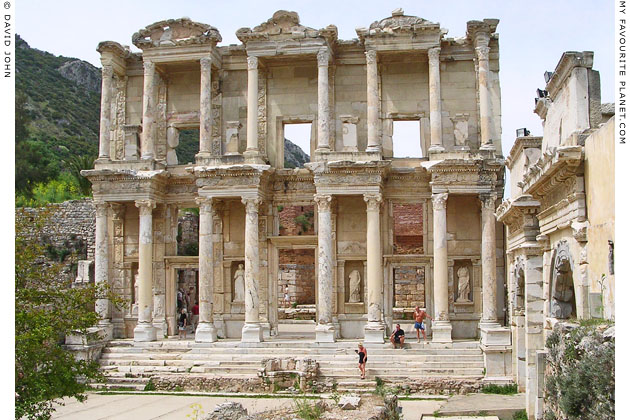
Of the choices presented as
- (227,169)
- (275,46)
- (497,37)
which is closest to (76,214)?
(227,169)

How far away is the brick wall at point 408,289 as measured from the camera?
34.2 metres

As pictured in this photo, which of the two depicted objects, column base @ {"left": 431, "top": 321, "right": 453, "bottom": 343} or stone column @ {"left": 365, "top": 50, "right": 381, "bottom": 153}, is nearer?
column base @ {"left": 431, "top": 321, "right": 453, "bottom": 343}

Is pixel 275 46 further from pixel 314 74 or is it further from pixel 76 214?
pixel 76 214

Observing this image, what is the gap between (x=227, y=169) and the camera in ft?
78.5

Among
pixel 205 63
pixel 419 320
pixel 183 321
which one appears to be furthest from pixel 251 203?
pixel 183 321

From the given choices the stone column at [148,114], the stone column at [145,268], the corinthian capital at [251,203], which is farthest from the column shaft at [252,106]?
the stone column at [145,268]

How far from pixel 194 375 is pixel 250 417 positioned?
28.1ft

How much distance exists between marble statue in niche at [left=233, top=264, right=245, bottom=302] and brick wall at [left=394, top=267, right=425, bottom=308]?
1055cm

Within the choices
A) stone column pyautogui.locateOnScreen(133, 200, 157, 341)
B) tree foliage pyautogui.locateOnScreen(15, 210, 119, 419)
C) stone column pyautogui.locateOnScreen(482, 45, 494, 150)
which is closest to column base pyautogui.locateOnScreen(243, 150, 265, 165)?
stone column pyautogui.locateOnScreen(133, 200, 157, 341)

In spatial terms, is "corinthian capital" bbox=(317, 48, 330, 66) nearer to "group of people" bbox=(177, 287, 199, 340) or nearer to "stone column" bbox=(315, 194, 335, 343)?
"stone column" bbox=(315, 194, 335, 343)

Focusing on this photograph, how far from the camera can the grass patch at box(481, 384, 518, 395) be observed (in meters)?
20.2

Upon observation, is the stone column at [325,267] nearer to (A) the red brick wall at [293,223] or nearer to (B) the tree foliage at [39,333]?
(B) the tree foliage at [39,333]

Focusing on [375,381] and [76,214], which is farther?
[76,214]

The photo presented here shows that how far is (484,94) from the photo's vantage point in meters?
23.8
